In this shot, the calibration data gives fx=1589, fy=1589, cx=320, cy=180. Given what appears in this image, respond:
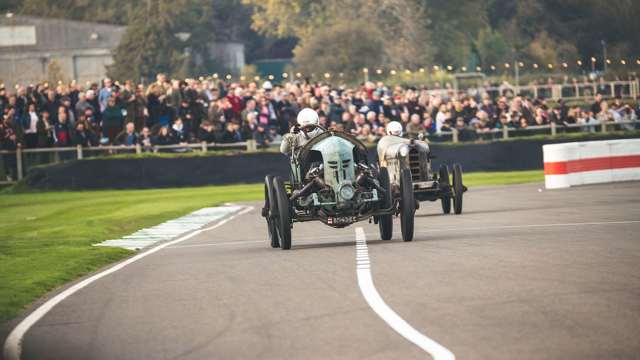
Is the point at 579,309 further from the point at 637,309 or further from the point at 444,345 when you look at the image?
the point at 444,345

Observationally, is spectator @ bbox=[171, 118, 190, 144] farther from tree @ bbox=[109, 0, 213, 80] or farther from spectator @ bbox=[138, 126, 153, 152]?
tree @ bbox=[109, 0, 213, 80]

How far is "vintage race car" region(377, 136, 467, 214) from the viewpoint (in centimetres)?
2891

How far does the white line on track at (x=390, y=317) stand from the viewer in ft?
34.0

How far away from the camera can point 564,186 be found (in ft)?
123

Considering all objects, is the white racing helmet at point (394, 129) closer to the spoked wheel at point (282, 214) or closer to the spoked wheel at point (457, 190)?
the spoked wheel at point (457, 190)

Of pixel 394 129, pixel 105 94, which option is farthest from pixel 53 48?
pixel 394 129

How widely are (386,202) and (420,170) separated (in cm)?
845

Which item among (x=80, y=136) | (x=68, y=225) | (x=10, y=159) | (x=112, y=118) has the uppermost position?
(x=112, y=118)

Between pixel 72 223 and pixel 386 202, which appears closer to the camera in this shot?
pixel 386 202

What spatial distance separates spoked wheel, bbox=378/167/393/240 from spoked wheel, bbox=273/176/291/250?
1337 millimetres

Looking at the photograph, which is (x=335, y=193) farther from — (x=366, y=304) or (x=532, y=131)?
(x=532, y=131)

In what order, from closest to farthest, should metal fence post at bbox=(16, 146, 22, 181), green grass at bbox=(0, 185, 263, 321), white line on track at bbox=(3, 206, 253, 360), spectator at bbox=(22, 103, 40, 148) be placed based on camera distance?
1. white line on track at bbox=(3, 206, 253, 360)
2. green grass at bbox=(0, 185, 263, 321)
3. spectator at bbox=(22, 103, 40, 148)
4. metal fence post at bbox=(16, 146, 22, 181)

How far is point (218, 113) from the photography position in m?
46.2

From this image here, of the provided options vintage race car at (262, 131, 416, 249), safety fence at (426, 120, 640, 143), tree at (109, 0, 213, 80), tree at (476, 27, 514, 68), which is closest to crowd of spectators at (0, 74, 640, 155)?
safety fence at (426, 120, 640, 143)
